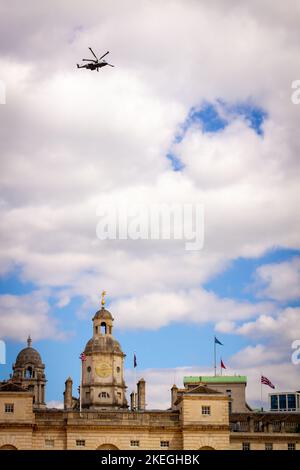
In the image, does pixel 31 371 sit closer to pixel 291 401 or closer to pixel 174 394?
pixel 174 394

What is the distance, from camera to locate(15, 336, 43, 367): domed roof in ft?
407

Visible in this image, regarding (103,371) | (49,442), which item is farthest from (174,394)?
(49,442)

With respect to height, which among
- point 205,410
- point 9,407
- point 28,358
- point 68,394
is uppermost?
point 28,358

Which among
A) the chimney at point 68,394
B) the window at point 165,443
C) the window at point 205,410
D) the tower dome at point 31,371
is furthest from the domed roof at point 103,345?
the window at point 205,410

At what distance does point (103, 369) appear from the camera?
110 m

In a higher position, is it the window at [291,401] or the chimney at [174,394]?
the window at [291,401]

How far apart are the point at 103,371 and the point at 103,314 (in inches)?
267

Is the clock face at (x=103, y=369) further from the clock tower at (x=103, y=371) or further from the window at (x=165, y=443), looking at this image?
the window at (x=165, y=443)

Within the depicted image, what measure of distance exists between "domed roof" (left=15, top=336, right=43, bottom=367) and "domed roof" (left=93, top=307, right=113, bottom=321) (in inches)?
Result: 657

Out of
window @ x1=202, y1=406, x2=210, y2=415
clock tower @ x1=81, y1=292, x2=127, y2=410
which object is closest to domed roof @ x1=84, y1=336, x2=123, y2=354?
clock tower @ x1=81, y1=292, x2=127, y2=410

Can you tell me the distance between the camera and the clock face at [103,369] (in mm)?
109875

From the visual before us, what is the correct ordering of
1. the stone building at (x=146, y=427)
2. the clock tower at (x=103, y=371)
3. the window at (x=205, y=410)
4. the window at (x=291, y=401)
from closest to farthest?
the stone building at (x=146, y=427)
the window at (x=205, y=410)
the clock tower at (x=103, y=371)
the window at (x=291, y=401)

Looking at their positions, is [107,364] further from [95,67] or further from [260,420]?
→ [95,67]
